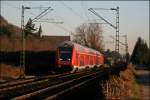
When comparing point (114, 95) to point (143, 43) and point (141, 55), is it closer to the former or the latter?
point (141, 55)

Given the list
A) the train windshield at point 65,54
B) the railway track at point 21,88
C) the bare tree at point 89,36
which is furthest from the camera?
the bare tree at point 89,36

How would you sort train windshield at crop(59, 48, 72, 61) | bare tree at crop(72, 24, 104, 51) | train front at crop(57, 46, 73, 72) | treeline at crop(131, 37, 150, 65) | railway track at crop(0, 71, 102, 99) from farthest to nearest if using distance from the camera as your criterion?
treeline at crop(131, 37, 150, 65), bare tree at crop(72, 24, 104, 51), train windshield at crop(59, 48, 72, 61), train front at crop(57, 46, 73, 72), railway track at crop(0, 71, 102, 99)

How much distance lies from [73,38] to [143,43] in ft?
264

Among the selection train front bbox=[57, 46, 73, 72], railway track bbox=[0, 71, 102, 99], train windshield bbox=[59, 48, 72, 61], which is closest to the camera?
railway track bbox=[0, 71, 102, 99]

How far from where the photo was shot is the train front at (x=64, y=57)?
49250 mm

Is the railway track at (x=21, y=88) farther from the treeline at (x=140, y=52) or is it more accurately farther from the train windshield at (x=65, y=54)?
the treeline at (x=140, y=52)

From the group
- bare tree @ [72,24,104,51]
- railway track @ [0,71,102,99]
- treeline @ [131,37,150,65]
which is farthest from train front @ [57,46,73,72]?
treeline @ [131,37,150,65]

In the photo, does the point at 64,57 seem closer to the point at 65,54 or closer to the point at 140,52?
the point at 65,54

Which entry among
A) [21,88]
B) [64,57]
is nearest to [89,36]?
[64,57]

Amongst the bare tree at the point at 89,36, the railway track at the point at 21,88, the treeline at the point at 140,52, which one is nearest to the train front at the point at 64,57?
the railway track at the point at 21,88

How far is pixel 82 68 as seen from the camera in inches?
2293

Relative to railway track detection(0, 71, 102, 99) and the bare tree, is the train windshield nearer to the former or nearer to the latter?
railway track detection(0, 71, 102, 99)

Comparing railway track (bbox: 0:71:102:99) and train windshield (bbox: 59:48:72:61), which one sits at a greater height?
train windshield (bbox: 59:48:72:61)

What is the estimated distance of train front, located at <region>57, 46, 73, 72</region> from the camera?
49250mm
